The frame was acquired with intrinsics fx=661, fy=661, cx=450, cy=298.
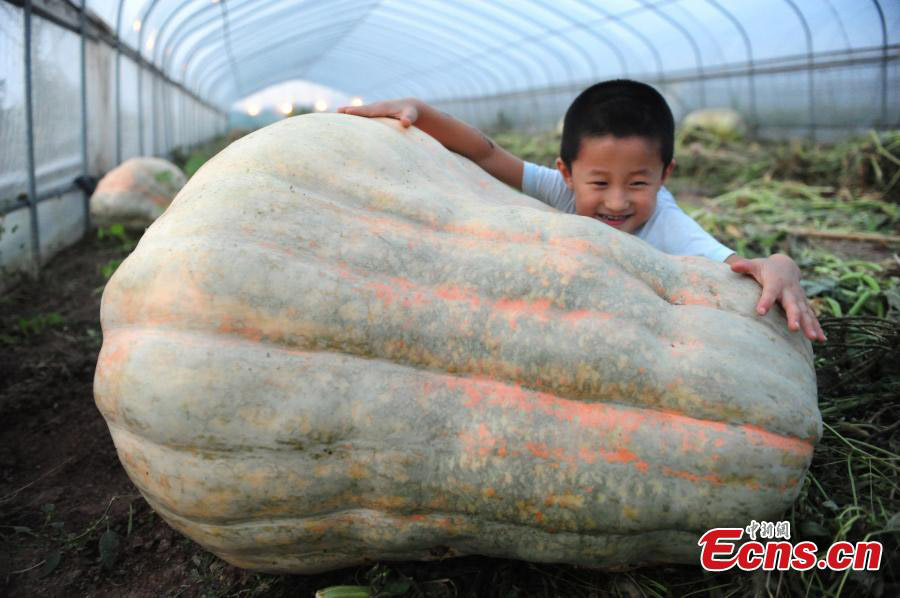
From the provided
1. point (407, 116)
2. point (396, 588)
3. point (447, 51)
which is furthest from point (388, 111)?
point (447, 51)

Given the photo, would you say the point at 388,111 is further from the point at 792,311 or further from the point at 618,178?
the point at 792,311

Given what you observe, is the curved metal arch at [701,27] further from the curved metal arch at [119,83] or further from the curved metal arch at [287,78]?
the curved metal arch at [287,78]

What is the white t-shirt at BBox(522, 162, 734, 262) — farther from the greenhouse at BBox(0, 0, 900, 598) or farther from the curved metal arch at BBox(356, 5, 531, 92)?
the curved metal arch at BBox(356, 5, 531, 92)

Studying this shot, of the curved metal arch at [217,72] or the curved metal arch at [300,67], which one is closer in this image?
the curved metal arch at [217,72]

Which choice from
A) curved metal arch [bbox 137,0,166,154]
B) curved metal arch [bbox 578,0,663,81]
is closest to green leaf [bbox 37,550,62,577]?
curved metal arch [bbox 137,0,166,154]

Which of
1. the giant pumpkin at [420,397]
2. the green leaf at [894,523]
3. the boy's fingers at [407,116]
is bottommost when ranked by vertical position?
the green leaf at [894,523]

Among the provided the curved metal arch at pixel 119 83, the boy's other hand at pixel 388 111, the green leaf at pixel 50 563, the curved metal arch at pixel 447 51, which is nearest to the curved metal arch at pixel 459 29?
the curved metal arch at pixel 447 51

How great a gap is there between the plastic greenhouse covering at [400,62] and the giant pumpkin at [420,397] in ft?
12.9

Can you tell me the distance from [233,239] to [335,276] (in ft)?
0.91

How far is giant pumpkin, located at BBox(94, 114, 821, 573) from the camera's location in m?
1.61

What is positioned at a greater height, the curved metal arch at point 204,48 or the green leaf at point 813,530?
the curved metal arch at point 204,48

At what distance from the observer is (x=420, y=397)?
5.50 feet

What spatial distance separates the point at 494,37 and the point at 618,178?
1883 cm

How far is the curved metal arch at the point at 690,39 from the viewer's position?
14617 millimetres
